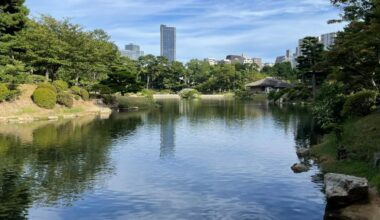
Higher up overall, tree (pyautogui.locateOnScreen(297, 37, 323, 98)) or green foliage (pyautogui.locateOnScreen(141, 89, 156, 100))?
tree (pyautogui.locateOnScreen(297, 37, 323, 98))

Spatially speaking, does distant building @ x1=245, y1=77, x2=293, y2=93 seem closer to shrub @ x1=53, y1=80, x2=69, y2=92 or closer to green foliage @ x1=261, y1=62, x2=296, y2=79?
green foliage @ x1=261, y1=62, x2=296, y2=79

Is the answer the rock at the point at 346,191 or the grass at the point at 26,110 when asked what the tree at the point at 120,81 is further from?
the rock at the point at 346,191

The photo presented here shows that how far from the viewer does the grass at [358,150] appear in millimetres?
14666

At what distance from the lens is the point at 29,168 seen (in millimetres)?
18234

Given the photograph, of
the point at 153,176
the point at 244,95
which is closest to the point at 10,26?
the point at 153,176

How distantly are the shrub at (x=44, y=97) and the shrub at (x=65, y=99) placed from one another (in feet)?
4.80

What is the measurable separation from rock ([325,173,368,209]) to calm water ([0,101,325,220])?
84 centimetres

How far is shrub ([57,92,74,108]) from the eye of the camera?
141 feet

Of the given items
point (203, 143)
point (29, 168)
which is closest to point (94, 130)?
point (203, 143)

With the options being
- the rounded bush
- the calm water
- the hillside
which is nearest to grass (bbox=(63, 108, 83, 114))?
the hillside

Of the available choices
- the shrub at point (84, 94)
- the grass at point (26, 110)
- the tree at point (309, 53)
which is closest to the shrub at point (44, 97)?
the grass at point (26, 110)

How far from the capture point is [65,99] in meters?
43.6

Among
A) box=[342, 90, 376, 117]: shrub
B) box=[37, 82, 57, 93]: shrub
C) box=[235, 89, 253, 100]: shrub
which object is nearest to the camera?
box=[342, 90, 376, 117]: shrub

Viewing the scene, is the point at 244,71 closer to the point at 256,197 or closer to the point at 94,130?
the point at 94,130
